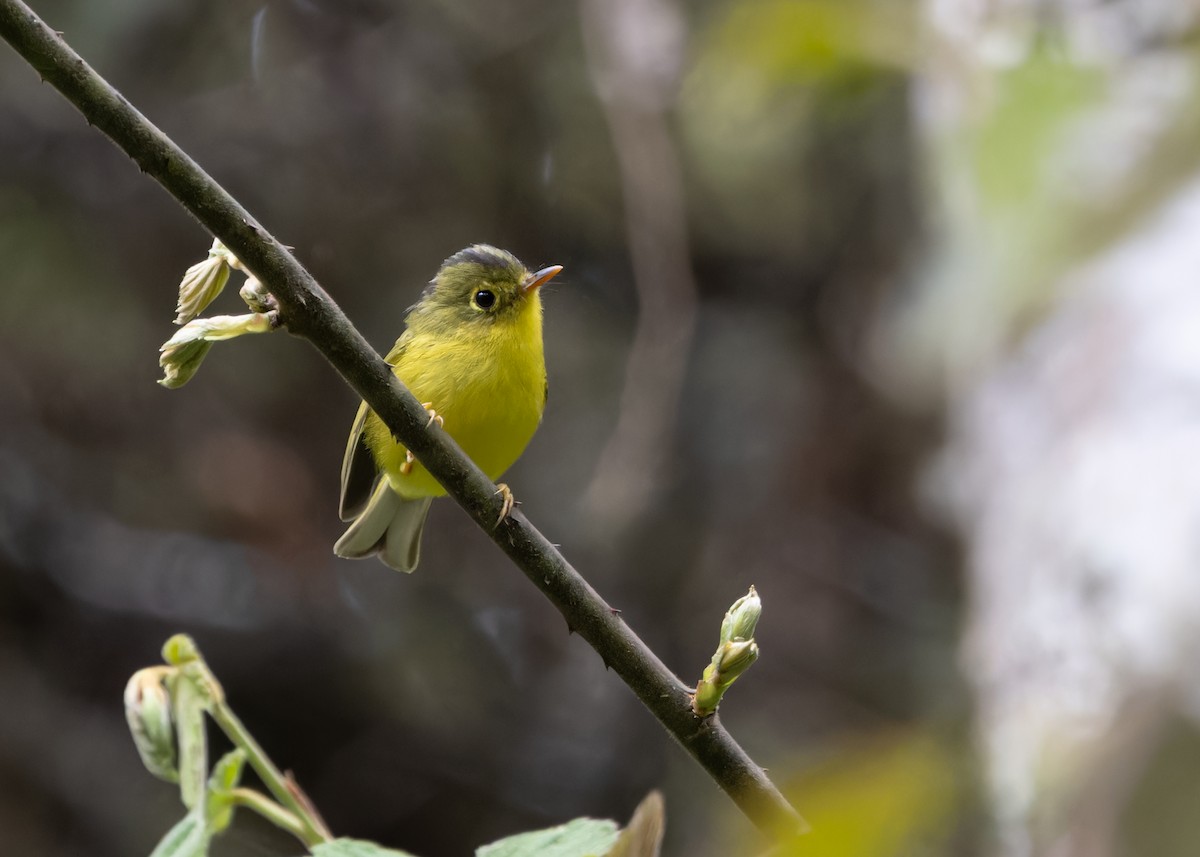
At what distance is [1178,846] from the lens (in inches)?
19.4

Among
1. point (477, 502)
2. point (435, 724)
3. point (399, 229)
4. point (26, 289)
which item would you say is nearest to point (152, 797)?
point (435, 724)

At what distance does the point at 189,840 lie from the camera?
143cm

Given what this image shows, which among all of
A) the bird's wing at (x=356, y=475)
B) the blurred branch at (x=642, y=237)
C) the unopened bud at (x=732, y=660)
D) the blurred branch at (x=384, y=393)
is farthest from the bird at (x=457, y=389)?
the unopened bud at (x=732, y=660)

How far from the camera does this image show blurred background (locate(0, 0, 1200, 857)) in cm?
569

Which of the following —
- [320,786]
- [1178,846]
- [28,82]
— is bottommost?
[1178,846]

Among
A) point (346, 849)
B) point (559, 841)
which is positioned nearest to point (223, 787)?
point (346, 849)

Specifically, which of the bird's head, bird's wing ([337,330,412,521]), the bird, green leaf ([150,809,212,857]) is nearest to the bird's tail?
the bird

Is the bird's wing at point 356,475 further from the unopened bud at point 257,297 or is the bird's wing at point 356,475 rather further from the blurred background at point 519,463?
the unopened bud at point 257,297

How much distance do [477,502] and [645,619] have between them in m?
4.91

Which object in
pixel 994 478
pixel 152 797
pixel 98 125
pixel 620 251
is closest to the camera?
pixel 98 125

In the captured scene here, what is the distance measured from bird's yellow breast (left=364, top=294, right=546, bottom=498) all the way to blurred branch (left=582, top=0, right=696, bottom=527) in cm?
160

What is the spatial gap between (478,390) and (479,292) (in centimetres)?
45

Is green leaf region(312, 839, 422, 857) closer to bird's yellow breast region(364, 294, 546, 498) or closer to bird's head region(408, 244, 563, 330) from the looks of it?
bird's yellow breast region(364, 294, 546, 498)

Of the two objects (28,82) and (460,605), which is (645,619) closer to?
(460,605)
